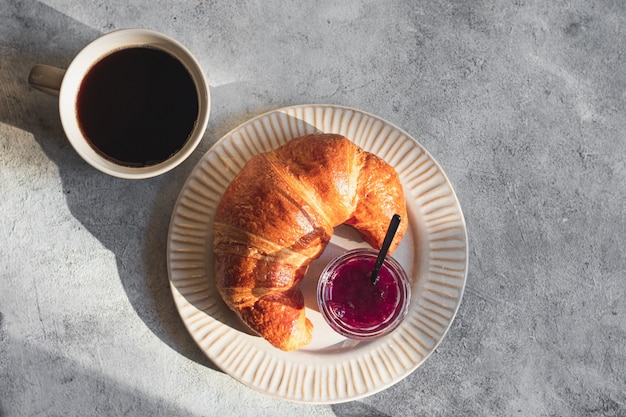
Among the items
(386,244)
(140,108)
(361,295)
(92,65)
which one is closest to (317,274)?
(361,295)

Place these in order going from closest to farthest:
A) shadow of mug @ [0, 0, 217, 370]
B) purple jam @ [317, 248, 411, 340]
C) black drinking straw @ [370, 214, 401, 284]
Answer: black drinking straw @ [370, 214, 401, 284] < purple jam @ [317, 248, 411, 340] < shadow of mug @ [0, 0, 217, 370]

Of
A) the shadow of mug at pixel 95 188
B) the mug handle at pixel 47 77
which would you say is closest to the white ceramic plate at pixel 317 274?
the shadow of mug at pixel 95 188

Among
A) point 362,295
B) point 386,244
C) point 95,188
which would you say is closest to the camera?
point 386,244

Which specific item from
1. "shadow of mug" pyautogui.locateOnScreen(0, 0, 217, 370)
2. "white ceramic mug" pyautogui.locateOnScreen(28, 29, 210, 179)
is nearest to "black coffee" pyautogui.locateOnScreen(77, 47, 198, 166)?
"white ceramic mug" pyautogui.locateOnScreen(28, 29, 210, 179)

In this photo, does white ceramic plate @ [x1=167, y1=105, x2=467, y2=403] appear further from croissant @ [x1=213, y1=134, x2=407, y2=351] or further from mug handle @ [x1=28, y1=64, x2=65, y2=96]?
mug handle @ [x1=28, y1=64, x2=65, y2=96]

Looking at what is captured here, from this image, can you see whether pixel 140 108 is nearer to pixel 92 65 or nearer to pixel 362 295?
pixel 92 65

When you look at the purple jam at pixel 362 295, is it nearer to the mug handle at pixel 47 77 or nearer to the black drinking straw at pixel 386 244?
the black drinking straw at pixel 386 244

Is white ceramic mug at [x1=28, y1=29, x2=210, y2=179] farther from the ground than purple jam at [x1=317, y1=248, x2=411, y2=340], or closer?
farther from the ground
